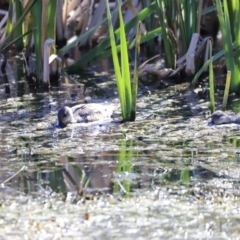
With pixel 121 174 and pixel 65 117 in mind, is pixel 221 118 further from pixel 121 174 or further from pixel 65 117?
pixel 121 174

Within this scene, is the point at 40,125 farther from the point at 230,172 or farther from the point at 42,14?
the point at 230,172

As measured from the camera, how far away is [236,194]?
12.7 ft

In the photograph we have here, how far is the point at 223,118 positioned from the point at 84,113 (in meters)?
1.05

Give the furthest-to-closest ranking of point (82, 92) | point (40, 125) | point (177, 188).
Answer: point (82, 92)
point (40, 125)
point (177, 188)

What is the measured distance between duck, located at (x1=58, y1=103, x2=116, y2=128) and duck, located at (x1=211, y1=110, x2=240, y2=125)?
0.83 m

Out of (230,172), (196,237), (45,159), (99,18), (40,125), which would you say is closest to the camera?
(196,237)

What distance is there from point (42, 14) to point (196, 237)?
3.34 m

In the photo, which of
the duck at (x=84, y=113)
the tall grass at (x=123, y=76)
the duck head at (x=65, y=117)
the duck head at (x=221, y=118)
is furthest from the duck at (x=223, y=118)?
the duck head at (x=65, y=117)

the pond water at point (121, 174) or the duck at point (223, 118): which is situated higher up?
the duck at point (223, 118)

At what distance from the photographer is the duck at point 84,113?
17.9 ft

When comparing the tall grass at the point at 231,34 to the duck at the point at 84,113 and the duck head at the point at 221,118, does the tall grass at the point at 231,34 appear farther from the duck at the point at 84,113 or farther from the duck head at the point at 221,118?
the duck at the point at 84,113

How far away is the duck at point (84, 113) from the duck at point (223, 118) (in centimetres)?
83

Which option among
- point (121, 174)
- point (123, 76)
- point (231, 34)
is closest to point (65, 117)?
point (123, 76)

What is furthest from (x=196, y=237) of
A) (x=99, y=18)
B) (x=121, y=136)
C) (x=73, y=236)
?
(x=99, y=18)
